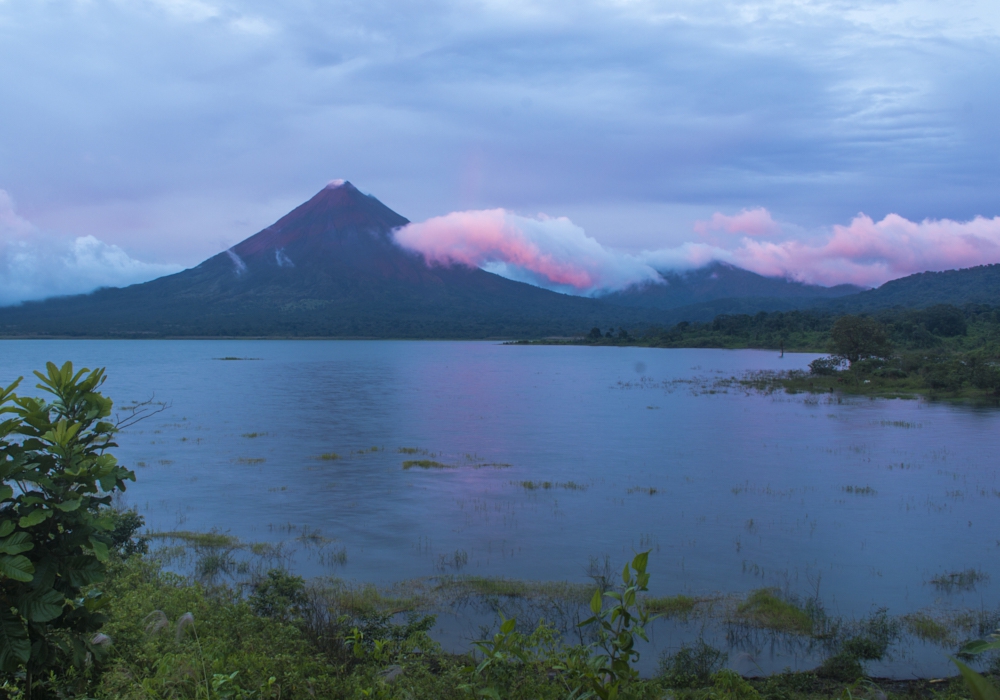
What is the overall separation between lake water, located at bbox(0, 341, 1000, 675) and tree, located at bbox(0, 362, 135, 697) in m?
7.36

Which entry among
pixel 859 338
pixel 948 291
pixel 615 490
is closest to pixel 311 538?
pixel 615 490

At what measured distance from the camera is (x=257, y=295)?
190250 millimetres

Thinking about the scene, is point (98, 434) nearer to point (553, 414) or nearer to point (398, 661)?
point (398, 661)

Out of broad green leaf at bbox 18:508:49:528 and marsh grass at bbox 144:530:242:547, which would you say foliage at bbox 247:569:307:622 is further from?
marsh grass at bbox 144:530:242:547

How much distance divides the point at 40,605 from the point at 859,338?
56.9 m

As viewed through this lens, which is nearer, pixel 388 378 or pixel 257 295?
pixel 388 378

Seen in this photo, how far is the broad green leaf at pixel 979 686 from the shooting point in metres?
1.34

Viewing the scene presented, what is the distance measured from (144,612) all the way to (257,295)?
637ft

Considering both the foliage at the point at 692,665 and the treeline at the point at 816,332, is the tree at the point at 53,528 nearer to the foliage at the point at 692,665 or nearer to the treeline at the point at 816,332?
the foliage at the point at 692,665

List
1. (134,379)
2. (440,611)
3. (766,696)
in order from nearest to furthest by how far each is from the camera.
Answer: (766,696) < (440,611) < (134,379)

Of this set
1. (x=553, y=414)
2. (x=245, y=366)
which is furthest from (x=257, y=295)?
(x=553, y=414)

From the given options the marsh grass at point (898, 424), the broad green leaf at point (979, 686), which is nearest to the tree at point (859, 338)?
the marsh grass at point (898, 424)

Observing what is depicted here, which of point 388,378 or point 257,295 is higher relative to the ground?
point 257,295

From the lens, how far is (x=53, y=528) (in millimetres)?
4367
